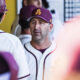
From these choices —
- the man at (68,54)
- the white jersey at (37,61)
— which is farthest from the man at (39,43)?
the man at (68,54)

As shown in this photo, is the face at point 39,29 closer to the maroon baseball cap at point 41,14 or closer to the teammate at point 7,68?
the maroon baseball cap at point 41,14

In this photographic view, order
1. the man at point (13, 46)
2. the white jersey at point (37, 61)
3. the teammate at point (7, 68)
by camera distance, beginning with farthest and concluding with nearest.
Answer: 1. the white jersey at point (37, 61)
2. the man at point (13, 46)
3. the teammate at point (7, 68)

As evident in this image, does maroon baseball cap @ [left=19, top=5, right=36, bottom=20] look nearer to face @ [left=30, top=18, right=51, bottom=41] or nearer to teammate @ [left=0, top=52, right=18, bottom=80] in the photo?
face @ [left=30, top=18, right=51, bottom=41]

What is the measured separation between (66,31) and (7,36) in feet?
2.01

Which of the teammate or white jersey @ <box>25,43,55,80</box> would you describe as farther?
white jersey @ <box>25,43,55,80</box>

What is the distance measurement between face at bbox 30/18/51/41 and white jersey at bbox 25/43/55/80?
68 mm

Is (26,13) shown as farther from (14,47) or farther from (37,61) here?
(14,47)

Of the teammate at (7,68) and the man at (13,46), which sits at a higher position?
the teammate at (7,68)

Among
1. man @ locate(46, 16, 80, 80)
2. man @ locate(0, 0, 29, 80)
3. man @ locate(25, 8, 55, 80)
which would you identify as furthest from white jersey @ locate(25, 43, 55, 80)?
man @ locate(46, 16, 80, 80)

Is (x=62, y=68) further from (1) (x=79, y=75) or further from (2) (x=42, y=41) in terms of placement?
(2) (x=42, y=41)

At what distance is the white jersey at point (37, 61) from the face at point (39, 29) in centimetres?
7

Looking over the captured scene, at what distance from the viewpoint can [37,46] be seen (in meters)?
1.27

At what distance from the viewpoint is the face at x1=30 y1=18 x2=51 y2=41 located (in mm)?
1250

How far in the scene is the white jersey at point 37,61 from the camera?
1.16 m
